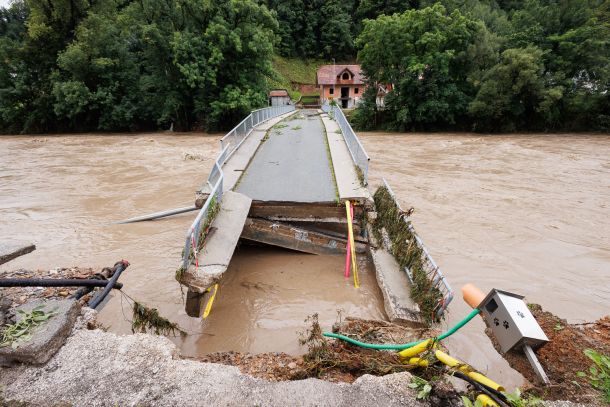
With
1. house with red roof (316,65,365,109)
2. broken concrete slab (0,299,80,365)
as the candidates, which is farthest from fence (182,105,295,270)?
house with red roof (316,65,365,109)

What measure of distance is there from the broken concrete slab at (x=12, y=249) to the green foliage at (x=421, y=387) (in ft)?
11.0

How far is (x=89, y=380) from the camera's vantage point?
7.45 feet

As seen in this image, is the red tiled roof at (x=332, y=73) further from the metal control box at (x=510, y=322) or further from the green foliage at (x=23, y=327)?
the green foliage at (x=23, y=327)

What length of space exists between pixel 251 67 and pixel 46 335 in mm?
28605

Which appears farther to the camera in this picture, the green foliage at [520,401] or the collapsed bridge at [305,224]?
the collapsed bridge at [305,224]

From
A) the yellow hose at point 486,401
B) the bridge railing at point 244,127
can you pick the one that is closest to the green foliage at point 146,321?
the yellow hose at point 486,401

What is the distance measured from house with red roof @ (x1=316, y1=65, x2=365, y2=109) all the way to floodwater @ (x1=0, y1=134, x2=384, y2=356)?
3994 centimetres

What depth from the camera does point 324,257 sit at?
690 centimetres

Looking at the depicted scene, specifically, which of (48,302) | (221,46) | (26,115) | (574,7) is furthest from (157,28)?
(574,7)

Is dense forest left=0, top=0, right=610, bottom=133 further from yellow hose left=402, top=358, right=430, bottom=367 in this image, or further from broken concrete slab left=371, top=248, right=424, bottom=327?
yellow hose left=402, top=358, right=430, bottom=367

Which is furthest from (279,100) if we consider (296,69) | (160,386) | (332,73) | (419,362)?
(160,386)

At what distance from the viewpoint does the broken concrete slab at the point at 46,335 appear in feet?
7.45

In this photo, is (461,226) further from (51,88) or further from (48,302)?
(51,88)

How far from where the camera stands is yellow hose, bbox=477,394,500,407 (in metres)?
1.99
